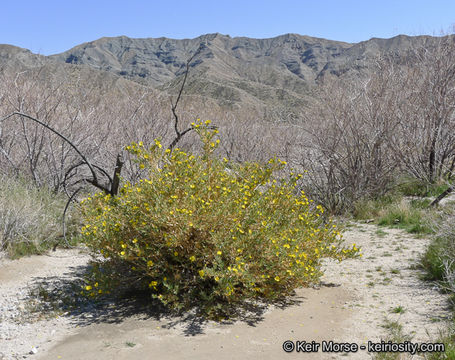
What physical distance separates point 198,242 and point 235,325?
0.82 m

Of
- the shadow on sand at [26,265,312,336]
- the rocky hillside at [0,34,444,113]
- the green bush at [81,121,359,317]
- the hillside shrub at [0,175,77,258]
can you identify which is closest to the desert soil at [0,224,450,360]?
the shadow on sand at [26,265,312,336]

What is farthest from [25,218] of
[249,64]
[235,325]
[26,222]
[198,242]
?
[249,64]

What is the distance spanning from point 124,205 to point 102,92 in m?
10.3

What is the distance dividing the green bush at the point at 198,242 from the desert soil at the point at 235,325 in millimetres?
249

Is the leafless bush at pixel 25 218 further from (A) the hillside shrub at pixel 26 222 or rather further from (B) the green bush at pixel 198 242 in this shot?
(B) the green bush at pixel 198 242

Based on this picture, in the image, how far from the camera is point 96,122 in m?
10.8

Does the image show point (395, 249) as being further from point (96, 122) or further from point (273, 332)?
point (96, 122)

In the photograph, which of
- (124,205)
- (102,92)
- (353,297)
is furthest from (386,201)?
(102,92)

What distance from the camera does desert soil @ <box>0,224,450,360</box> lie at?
3.65 meters

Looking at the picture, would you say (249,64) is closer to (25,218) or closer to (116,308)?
(25,218)

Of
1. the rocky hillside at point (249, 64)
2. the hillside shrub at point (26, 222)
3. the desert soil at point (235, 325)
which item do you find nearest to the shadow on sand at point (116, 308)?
the desert soil at point (235, 325)

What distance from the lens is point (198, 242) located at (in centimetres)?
417

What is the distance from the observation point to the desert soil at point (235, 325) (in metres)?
3.65

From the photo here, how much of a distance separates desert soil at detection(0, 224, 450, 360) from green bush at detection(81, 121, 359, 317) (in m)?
0.25
